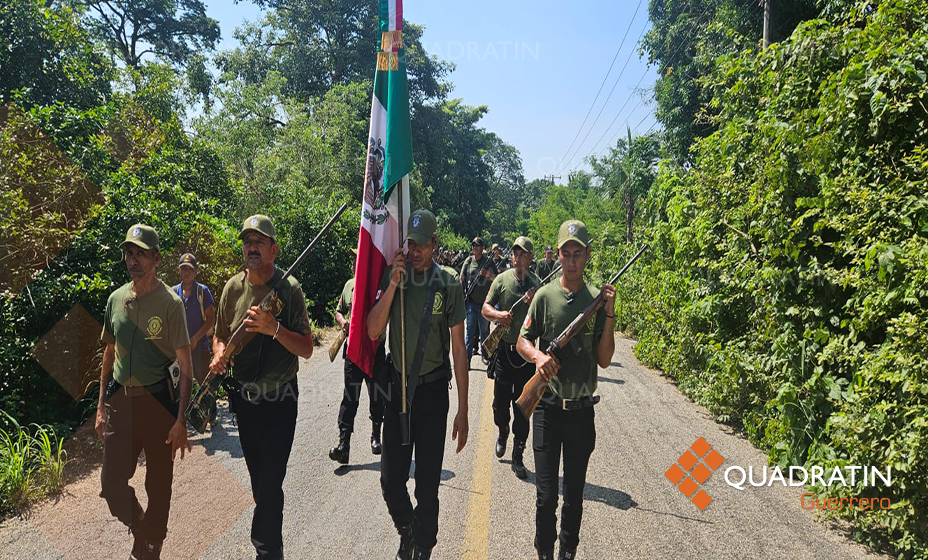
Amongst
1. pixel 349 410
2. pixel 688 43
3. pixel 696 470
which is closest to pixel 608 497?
pixel 696 470

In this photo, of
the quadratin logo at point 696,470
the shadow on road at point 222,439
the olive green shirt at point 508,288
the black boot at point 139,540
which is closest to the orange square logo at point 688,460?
the quadratin logo at point 696,470

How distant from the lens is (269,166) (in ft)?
67.3

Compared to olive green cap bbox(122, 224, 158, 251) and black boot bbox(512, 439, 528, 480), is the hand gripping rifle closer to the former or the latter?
olive green cap bbox(122, 224, 158, 251)

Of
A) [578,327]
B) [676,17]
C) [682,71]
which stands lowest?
[578,327]

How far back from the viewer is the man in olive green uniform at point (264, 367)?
11.2 ft

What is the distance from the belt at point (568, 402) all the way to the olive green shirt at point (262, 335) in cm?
164

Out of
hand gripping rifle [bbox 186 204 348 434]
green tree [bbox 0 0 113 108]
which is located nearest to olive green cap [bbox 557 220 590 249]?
hand gripping rifle [bbox 186 204 348 434]

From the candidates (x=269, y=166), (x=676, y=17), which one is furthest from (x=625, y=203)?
(x=269, y=166)

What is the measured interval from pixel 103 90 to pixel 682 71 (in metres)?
16.9

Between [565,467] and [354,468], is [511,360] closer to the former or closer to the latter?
[354,468]

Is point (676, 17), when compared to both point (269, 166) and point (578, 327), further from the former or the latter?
point (578, 327)

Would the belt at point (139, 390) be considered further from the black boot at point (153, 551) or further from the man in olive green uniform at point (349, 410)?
the man in olive green uniform at point (349, 410)

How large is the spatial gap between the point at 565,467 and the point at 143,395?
279 cm

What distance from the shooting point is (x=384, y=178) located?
4.04 meters
